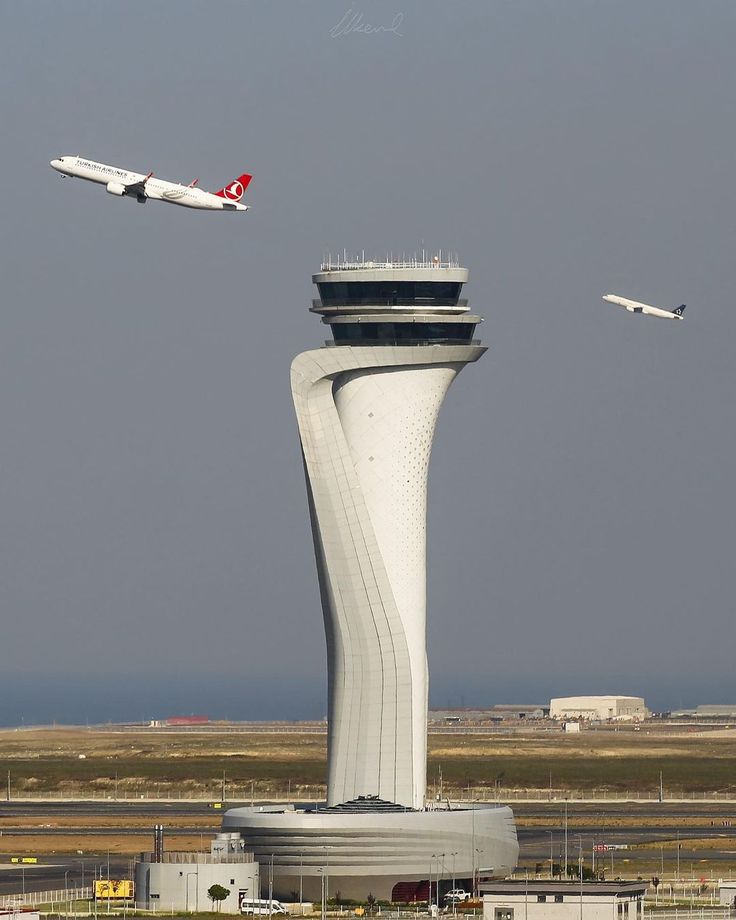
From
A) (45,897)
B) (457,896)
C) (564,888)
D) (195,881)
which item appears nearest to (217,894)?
(195,881)

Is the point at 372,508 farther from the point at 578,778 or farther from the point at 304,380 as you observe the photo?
the point at 578,778

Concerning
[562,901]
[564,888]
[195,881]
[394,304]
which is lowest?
[562,901]

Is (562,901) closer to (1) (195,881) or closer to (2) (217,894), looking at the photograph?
(2) (217,894)

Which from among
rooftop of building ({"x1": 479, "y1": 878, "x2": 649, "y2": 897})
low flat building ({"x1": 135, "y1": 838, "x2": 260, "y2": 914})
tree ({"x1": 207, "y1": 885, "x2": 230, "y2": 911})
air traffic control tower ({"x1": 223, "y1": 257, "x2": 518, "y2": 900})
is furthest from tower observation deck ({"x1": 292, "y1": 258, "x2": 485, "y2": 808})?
rooftop of building ({"x1": 479, "y1": 878, "x2": 649, "y2": 897})

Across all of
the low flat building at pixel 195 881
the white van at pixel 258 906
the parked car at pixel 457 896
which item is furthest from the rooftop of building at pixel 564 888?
the low flat building at pixel 195 881

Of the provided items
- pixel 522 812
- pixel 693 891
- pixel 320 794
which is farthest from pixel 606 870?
pixel 320 794

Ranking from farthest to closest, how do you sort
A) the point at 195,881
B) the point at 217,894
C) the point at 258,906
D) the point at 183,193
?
the point at 183,193
the point at 195,881
the point at 258,906
the point at 217,894
